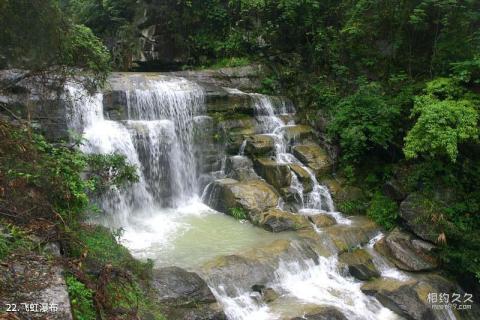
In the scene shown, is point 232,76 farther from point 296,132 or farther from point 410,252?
point 410,252

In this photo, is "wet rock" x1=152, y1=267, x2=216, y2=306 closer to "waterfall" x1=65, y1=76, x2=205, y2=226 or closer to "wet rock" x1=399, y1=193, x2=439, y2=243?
"waterfall" x1=65, y1=76, x2=205, y2=226

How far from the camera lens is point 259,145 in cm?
1234

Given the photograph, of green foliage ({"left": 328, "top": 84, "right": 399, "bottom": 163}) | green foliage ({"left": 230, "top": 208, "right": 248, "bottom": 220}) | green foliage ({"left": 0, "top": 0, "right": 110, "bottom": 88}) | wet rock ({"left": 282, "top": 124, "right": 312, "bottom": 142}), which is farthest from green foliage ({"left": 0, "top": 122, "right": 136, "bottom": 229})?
green foliage ({"left": 328, "top": 84, "right": 399, "bottom": 163})

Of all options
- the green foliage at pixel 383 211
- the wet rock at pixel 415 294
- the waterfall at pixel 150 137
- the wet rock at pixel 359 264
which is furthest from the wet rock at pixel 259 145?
the wet rock at pixel 415 294

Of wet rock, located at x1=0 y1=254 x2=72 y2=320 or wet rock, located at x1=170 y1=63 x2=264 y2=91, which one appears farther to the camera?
wet rock, located at x1=170 y1=63 x2=264 y2=91

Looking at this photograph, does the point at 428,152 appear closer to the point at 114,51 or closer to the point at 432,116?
the point at 432,116

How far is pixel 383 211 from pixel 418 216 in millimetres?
1102

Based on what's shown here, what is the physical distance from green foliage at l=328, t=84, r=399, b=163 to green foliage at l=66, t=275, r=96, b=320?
9149 mm

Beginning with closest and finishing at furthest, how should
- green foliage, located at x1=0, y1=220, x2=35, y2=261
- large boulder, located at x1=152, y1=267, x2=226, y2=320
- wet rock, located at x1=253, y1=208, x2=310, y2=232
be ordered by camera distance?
green foliage, located at x1=0, y1=220, x2=35, y2=261 < large boulder, located at x1=152, y1=267, x2=226, y2=320 < wet rock, located at x1=253, y1=208, x2=310, y2=232

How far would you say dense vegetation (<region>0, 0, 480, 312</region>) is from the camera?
6.52 metres

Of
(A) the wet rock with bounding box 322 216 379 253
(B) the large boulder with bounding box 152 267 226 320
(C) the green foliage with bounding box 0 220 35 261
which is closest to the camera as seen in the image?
(C) the green foliage with bounding box 0 220 35 261

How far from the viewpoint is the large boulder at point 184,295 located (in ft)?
20.5

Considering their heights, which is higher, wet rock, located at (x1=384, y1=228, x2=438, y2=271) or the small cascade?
the small cascade

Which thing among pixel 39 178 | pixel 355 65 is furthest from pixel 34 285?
pixel 355 65
